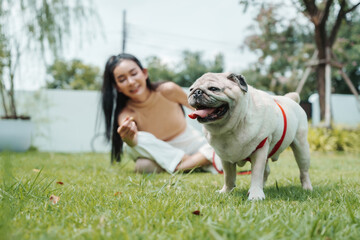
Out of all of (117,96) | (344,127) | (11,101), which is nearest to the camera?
(117,96)

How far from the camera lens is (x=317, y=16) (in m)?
6.79

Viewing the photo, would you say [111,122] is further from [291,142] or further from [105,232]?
[105,232]

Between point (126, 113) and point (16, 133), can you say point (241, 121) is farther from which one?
point (16, 133)

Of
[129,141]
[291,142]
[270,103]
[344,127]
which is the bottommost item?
[344,127]

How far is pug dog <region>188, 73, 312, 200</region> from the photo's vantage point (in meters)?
1.64

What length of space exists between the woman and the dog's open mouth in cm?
151

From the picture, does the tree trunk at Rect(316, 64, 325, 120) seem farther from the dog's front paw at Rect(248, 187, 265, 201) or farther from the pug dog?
the dog's front paw at Rect(248, 187, 265, 201)

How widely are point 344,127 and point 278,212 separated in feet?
25.4

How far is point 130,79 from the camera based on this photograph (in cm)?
325

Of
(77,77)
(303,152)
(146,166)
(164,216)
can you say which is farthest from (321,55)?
(77,77)

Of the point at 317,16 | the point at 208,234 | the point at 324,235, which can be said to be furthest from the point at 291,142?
the point at 317,16

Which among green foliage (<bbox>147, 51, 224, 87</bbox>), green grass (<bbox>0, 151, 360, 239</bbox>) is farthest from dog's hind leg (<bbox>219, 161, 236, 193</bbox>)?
green foliage (<bbox>147, 51, 224, 87</bbox>)

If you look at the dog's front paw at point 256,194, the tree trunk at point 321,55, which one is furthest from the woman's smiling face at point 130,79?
the tree trunk at point 321,55

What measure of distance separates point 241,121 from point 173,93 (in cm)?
190
